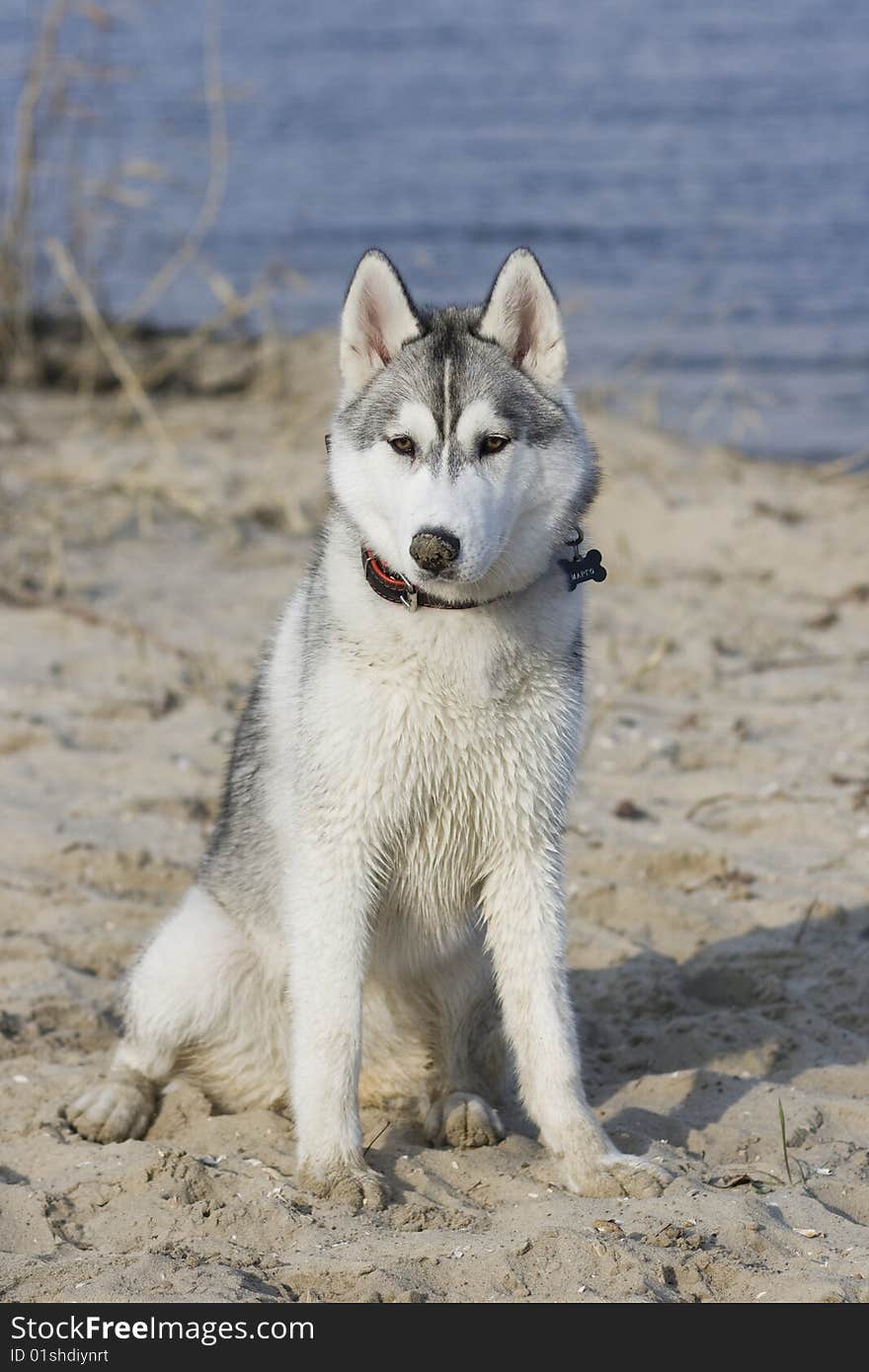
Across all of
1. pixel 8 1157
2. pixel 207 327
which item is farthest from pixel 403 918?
pixel 207 327

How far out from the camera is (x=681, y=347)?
12.8 metres

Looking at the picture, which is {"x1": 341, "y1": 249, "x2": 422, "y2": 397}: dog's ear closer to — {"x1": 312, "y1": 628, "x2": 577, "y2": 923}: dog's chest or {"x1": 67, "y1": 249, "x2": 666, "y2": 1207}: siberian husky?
{"x1": 67, "y1": 249, "x2": 666, "y2": 1207}: siberian husky

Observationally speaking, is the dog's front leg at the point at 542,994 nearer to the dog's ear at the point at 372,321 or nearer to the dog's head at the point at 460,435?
the dog's head at the point at 460,435

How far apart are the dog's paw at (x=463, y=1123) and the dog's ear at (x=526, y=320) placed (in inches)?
69.7

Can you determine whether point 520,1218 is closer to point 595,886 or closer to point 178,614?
point 595,886

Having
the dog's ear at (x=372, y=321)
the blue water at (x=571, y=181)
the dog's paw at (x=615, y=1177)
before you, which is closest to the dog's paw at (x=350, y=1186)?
the dog's paw at (x=615, y=1177)

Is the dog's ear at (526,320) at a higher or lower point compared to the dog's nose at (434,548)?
higher

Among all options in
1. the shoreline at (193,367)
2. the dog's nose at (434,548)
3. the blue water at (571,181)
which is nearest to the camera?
the dog's nose at (434,548)

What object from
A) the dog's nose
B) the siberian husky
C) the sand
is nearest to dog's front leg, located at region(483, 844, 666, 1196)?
the siberian husky

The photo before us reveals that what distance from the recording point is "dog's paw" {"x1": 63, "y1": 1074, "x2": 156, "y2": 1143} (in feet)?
12.9

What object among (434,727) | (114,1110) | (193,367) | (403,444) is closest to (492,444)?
(403,444)

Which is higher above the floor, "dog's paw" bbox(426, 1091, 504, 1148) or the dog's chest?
the dog's chest

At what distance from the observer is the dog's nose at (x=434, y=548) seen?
322 cm
